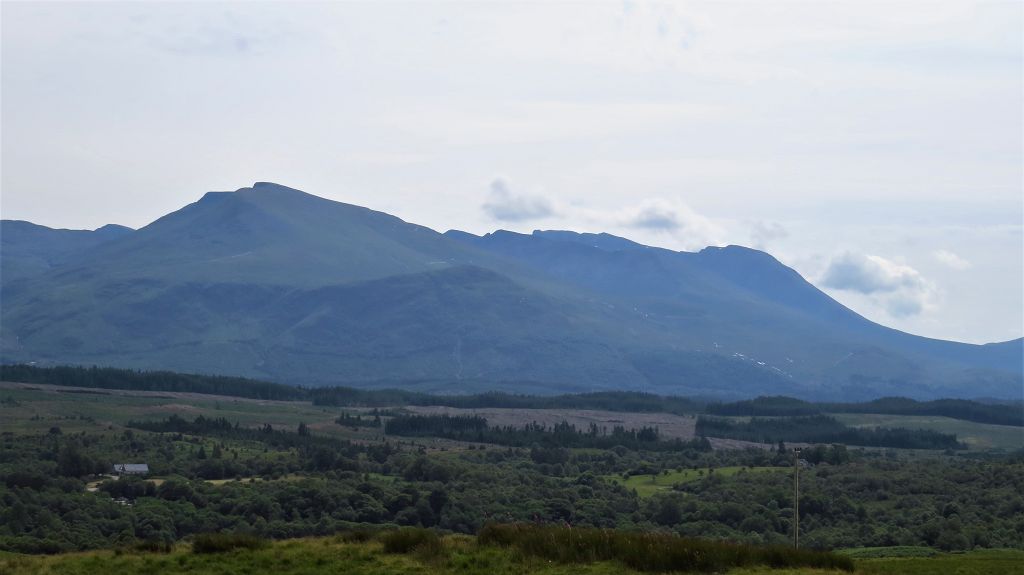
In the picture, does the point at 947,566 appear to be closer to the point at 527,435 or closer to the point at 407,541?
the point at 407,541

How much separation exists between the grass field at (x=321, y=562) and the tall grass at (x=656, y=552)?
0.47 m

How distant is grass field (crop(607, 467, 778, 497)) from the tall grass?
6205cm

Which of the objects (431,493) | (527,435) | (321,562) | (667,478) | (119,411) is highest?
(119,411)

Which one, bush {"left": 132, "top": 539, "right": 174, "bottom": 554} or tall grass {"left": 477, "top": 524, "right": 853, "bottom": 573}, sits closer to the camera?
tall grass {"left": 477, "top": 524, "right": 853, "bottom": 573}

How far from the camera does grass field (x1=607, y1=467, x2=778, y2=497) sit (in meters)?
99.8

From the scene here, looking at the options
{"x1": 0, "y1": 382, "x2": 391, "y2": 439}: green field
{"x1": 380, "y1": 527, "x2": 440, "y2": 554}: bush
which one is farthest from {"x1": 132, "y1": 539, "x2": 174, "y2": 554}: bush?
{"x1": 0, "y1": 382, "x2": 391, "y2": 439}: green field

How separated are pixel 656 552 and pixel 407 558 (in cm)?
625

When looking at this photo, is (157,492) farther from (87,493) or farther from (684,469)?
(684,469)

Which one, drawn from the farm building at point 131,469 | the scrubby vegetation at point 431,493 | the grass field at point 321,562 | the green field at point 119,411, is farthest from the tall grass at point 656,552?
the green field at point 119,411

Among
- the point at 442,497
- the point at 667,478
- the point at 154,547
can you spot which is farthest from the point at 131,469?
the point at 154,547

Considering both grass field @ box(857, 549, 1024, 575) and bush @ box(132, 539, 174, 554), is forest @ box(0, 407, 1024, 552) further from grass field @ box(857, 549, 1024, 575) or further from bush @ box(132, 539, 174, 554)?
bush @ box(132, 539, 174, 554)

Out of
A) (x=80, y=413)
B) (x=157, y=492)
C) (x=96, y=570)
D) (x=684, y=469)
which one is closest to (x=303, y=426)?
(x=80, y=413)

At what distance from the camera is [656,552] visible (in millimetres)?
32219

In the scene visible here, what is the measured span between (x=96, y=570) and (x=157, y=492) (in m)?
48.3
